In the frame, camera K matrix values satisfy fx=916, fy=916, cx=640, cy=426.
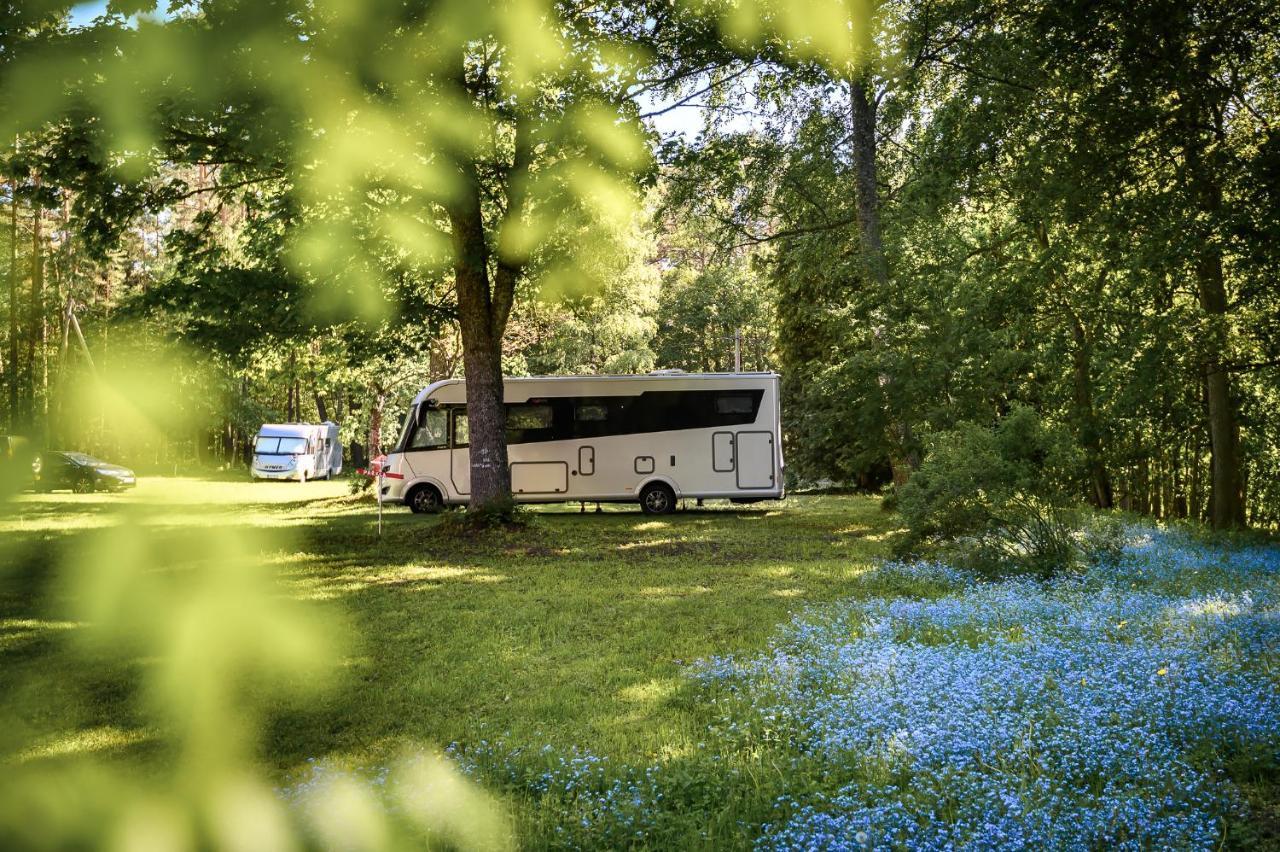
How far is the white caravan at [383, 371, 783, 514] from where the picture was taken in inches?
760

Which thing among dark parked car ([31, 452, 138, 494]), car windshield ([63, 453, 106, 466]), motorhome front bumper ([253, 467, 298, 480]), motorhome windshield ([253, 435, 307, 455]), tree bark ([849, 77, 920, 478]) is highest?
tree bark ([849, 77, 920, 478])

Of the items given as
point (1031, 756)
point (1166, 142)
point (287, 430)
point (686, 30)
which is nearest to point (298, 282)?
point (686, 30)

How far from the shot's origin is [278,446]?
112 ft

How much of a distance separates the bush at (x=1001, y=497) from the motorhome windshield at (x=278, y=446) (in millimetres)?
28759

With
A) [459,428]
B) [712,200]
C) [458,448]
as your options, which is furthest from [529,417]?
[712,200]

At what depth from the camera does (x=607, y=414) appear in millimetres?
19453

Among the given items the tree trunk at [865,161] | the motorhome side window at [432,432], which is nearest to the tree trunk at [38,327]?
the tree trunk at [865,161]

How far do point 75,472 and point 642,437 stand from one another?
17.4 metres

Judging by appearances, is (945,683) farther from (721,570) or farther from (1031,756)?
(721,570)

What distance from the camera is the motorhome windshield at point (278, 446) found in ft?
112

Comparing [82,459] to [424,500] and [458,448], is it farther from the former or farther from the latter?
[424,500]

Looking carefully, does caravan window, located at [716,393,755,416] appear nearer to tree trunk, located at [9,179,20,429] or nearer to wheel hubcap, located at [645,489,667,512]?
wheel hubcap, located at [645,489,667,512]

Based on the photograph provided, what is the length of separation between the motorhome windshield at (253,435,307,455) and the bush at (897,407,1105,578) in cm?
2876

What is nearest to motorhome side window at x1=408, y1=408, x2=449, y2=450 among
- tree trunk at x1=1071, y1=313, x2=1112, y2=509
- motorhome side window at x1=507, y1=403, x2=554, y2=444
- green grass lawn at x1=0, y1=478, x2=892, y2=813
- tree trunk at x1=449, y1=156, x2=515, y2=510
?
motorhome side window at x1=507, y1=403, x2=554, y2=444
